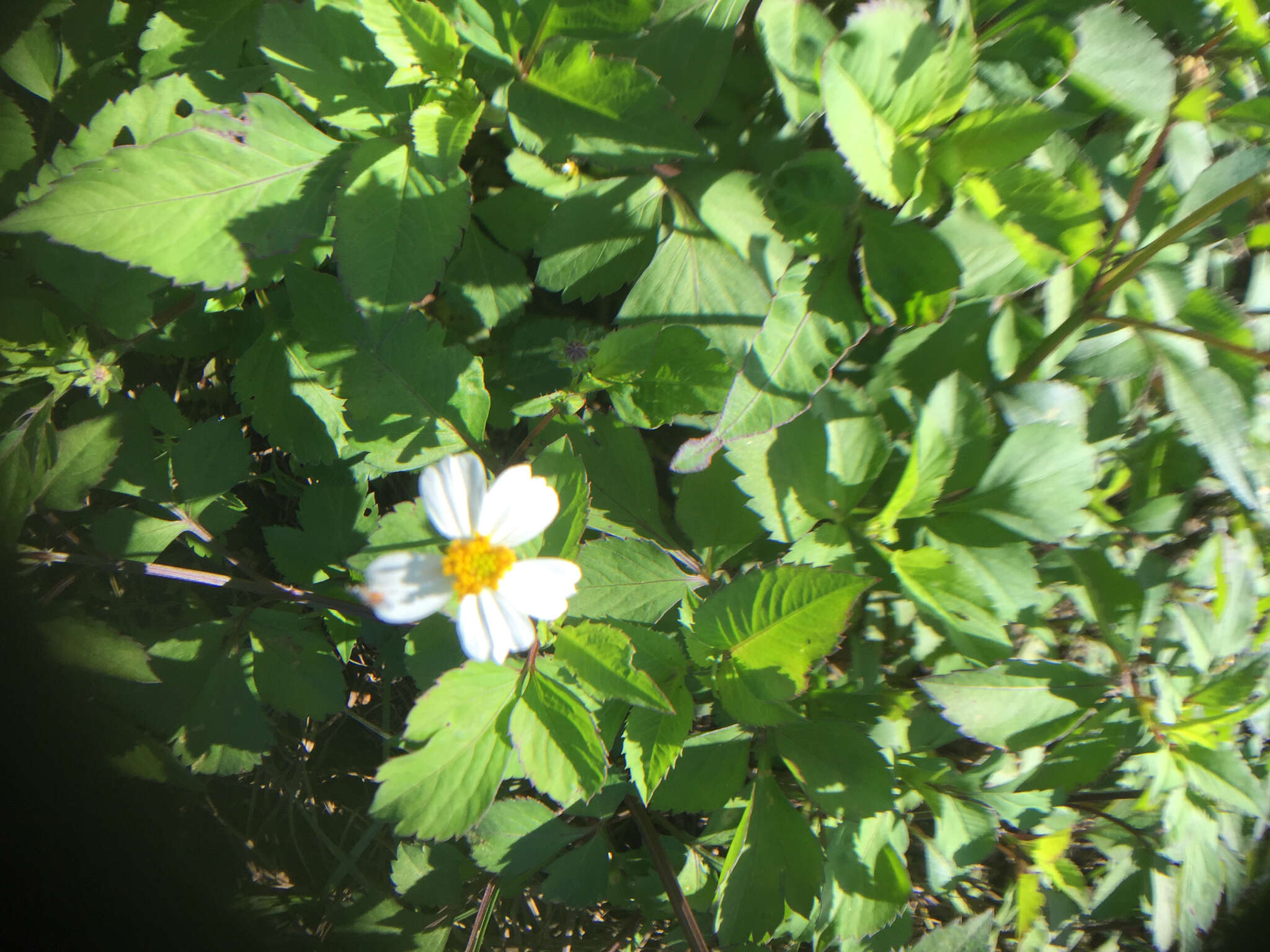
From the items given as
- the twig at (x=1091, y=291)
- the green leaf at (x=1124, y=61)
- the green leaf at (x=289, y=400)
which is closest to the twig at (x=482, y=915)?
the green leaf at (x=289, y=400)

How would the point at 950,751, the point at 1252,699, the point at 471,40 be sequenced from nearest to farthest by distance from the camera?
1. the point at 471,40
2. the point at 1252,699
3. the point at 950,751

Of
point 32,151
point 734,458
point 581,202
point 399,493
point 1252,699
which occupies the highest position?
point 581,202

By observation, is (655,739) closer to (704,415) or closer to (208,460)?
(704,415)

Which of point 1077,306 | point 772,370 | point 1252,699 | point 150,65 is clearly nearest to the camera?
point 772,370

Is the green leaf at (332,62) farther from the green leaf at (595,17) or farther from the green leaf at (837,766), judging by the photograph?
the green leaf at (837,766)

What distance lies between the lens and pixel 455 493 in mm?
1295

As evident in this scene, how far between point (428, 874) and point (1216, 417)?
2.21 m

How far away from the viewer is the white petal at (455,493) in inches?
49.8

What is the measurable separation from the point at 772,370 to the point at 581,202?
57cm

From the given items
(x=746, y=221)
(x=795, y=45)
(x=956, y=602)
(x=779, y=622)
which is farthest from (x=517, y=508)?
(x=795, y=45)

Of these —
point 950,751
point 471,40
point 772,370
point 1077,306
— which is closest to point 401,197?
point 471,40

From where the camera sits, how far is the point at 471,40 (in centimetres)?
133

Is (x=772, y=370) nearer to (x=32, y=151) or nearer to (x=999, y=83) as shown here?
(x=999, y=83)

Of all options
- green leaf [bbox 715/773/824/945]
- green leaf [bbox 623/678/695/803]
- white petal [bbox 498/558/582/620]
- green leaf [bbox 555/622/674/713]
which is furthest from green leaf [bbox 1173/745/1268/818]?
white petal [bbox 498/558/582/620]
